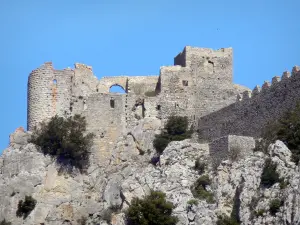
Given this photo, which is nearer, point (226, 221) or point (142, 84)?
point (226, 221)

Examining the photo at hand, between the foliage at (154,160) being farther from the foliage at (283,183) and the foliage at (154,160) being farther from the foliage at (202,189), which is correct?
the foliage at (283,183)

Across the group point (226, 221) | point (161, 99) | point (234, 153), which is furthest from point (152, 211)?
point (161, 99)

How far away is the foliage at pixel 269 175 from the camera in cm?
5978

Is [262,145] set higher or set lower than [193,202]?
higher

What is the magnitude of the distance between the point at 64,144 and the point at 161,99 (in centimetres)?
795

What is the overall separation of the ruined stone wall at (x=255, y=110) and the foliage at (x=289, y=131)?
1164 mm

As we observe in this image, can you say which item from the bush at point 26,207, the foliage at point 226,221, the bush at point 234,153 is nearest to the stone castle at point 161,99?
the bush at point 234,153

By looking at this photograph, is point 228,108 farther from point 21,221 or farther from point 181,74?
point 21,221

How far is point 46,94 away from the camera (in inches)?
2822

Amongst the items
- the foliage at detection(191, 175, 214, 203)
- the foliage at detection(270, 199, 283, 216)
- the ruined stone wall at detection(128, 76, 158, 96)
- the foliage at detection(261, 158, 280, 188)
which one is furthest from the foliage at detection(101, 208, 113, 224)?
the ruined stone wall at detection(128, 76, 158, 96)

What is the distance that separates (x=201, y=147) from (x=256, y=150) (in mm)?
3666

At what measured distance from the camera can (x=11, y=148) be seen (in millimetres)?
70125

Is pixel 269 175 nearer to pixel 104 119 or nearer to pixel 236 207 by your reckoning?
pixel 236 207

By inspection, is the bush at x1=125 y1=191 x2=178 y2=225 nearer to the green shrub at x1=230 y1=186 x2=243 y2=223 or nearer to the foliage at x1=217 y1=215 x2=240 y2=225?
the foliage at x1=217 y1=215 x2=240 y2=225
